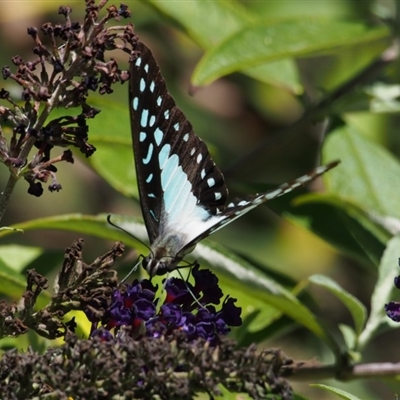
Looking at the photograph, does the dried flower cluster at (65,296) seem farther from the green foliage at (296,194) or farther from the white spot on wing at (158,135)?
the green foliage at (296,194)

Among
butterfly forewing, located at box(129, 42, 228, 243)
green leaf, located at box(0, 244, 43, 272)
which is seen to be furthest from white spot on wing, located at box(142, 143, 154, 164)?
green leaf, located at box(0, 244, 43, 272)

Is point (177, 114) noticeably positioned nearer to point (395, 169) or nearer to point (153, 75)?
point (153, 75)

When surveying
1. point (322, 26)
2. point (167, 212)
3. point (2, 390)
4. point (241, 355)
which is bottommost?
point (2, 390)

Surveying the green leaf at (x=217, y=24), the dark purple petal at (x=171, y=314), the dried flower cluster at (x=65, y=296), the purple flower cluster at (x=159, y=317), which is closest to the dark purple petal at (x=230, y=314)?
the purple flower cluster at (x=159, y=317)

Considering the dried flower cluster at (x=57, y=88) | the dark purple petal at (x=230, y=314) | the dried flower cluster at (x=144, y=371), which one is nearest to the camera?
the dried flower cluster at (x=144, y=371)

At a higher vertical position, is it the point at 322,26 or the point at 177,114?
the point at 322,26

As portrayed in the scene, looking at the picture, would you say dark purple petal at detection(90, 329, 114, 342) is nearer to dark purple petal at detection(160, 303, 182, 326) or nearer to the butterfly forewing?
dark purple petal at detection(160, 303, 182, 326)

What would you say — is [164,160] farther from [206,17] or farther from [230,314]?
[206,17]

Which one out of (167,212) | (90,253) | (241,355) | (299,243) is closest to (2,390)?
(241,355)
